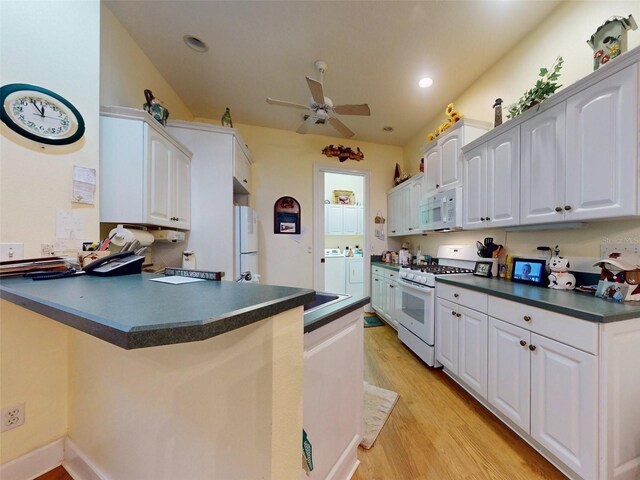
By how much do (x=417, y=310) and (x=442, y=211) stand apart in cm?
109

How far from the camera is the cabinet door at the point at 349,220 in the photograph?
5473 millimetres

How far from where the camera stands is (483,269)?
90.3 inches

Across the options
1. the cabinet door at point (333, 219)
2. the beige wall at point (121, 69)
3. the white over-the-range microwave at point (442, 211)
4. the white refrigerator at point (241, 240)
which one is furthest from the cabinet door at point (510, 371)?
the cabinet door at point (333, 219)

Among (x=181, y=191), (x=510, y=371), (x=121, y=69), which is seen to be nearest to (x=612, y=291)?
(x=510, y=371)

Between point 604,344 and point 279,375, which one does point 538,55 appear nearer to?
point 604,344

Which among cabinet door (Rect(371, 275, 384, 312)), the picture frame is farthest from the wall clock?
cabinet door (Rect(371, 275, 384, 312))

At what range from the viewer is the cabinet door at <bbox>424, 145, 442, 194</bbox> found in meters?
2.78

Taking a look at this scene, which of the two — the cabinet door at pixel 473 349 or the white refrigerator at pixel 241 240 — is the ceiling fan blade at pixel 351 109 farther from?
the cabinet door at pixel 473 349

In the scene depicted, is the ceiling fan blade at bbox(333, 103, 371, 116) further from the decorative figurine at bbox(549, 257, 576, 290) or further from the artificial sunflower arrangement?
the decorative figurine at bbox(549, 257, 576, 290)

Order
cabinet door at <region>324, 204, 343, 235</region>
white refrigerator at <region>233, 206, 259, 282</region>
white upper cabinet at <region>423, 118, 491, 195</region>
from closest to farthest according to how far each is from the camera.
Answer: white upper cabinet at <region>423, 118, 491, 195</region> → white refrigerator at <region>233, 206, 259, 282</region> → cabinet door at <region>324, 204, 343, 235</region>

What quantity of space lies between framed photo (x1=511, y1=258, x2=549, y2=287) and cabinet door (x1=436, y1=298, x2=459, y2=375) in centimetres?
54

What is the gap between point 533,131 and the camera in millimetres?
1710

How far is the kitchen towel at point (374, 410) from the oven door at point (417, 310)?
26.9 inches

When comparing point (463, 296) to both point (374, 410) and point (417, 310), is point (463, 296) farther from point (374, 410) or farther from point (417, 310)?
point (374, 410)
